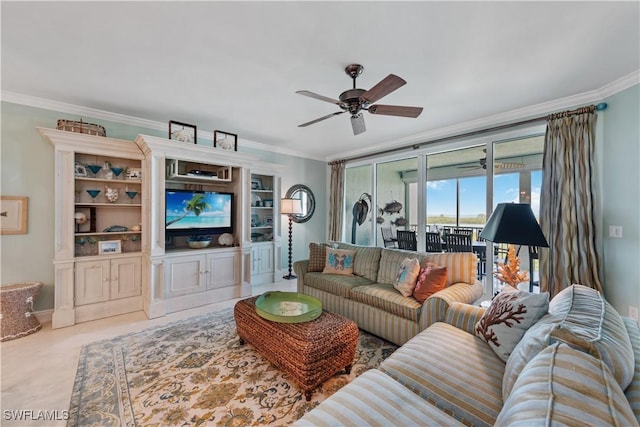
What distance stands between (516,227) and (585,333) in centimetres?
133

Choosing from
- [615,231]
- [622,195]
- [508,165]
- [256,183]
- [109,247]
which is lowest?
[109,247]

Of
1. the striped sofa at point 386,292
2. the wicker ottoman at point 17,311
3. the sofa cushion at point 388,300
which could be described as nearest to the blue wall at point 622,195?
the striped sofa at point 386,292

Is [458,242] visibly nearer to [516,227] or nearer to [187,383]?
[516,227]

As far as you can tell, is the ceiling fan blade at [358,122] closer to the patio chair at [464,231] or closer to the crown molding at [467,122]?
the crown molding at [467,122]

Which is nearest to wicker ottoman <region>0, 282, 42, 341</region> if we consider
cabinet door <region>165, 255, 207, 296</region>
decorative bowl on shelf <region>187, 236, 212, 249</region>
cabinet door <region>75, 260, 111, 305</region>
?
cabinet door <region>75, 260, 111, 305</region>

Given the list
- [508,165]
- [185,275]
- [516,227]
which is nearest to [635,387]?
[516,227]

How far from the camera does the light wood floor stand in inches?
71.2

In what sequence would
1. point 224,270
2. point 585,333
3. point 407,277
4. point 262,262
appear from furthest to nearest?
point 262,262 → point 224,270 → point 407,277 → point 585,333

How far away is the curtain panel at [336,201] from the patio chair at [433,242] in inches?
71.0

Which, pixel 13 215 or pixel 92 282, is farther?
pixel 92 282

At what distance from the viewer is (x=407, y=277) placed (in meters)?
2.73

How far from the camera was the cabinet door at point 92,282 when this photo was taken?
3.12 metres

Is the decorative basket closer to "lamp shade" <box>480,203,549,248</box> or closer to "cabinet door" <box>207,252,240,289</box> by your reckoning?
"cabinet door" <box>207,252,240,289</box>

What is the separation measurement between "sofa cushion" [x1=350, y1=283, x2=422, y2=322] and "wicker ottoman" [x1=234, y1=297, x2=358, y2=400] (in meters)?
0.63
